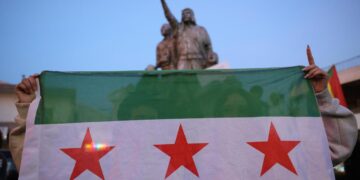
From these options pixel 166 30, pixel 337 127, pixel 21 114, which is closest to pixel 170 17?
pixel 166 30

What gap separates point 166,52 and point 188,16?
0.79 m

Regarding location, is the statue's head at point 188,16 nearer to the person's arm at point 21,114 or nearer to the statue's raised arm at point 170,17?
the statue's raised arm at point 170,17

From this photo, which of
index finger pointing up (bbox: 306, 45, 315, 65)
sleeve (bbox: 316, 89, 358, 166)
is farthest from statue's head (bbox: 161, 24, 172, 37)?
sleeve (bbox: 316, 89, 358, 166)

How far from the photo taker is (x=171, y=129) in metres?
2.73

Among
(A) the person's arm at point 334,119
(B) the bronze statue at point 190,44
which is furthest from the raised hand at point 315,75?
(B) the bronze statue at point 190,44

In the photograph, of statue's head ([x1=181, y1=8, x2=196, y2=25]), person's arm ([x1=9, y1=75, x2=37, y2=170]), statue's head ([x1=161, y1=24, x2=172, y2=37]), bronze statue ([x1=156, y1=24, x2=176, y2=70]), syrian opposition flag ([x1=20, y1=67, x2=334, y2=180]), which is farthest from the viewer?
statue's head ([x1=161, y1=24, x2=172, y2=37])

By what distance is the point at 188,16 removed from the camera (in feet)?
20.1

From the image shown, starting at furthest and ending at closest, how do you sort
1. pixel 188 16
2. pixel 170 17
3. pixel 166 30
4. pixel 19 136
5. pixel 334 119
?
pixel 166 30
pixel 188 16
pixel 170 17
pixel 334 119
pixel 19 136

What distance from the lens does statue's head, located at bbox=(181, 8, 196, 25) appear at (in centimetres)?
612

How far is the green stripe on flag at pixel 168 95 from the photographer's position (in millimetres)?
2756

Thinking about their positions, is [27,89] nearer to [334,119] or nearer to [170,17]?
[334,119]

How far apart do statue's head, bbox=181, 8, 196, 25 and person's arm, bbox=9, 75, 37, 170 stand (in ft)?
12.4

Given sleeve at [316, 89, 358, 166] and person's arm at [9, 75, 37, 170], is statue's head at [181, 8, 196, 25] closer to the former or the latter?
sleeve at [316, 89, 358, 166]

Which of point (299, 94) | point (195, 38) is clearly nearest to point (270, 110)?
point (299, 94)
